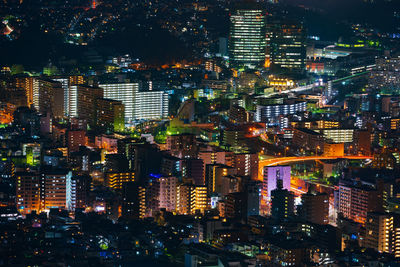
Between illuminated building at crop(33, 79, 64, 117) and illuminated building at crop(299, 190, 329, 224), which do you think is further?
illuminated building at crop(33, 79, 64, 117)

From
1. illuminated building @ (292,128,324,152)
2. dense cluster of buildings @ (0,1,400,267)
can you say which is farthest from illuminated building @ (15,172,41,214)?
illuminated building @ (292,128,324,152)

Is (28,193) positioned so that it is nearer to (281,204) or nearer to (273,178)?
(281,204)

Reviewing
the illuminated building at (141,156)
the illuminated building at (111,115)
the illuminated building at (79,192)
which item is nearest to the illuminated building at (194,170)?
the illuminated building at (141,156)

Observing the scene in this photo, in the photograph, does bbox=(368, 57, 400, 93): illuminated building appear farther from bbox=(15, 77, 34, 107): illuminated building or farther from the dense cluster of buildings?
bbox=(15, 77, 34, 107): illuminated building

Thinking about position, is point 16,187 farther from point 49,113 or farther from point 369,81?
point 369,81

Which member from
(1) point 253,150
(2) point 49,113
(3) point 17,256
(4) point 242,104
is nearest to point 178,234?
(3) point 17,256

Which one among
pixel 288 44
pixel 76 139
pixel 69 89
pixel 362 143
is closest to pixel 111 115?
pixel 69 89
